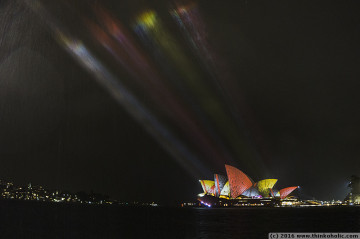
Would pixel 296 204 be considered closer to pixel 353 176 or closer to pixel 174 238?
pixel 353 176

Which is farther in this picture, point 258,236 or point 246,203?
point 246,203

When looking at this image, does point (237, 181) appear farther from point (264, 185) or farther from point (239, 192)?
point (264, 185)

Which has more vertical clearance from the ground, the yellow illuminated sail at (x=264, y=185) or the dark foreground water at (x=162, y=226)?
the yellow illuminated sail at (x=264, y=185)

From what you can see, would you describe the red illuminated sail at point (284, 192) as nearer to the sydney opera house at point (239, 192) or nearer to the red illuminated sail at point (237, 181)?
the sydney opera house at point (239, 192)

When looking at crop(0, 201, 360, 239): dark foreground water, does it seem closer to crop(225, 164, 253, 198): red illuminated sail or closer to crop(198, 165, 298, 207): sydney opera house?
crop(225, 164, 253, 198): red illuminated sail

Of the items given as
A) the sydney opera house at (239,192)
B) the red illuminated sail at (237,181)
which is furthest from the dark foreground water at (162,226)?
the sydney opera house at (239,192)

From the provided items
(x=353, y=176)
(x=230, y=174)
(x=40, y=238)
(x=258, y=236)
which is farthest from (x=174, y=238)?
(x=353, y=176)

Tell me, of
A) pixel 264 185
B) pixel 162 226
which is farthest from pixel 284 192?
pixel 162 226

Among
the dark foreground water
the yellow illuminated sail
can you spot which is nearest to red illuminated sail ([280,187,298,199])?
the yellow illuminated sail
